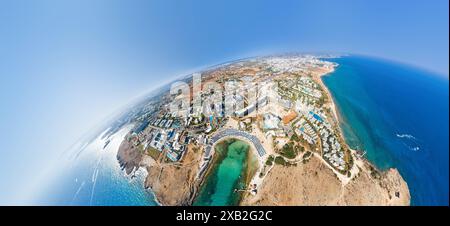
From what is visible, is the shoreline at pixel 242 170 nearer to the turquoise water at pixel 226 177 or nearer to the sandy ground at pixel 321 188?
the turquoise water at pixel 226 177

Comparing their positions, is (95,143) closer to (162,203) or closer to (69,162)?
(69,162)

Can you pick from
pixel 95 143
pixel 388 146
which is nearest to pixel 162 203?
pixel 95 143

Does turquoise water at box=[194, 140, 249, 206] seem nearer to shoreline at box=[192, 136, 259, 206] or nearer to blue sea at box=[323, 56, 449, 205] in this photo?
shoreline at box=[192, 136, 259, 206]

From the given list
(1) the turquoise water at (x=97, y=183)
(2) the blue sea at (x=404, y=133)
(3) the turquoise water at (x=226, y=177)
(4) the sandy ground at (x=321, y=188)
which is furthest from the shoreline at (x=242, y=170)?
(2) the blue sea at (x=404, y=133)

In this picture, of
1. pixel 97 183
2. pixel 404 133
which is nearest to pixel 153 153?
pixel 97 183

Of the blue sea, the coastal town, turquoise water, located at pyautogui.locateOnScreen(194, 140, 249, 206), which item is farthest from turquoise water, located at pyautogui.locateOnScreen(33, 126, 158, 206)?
the blue sea
